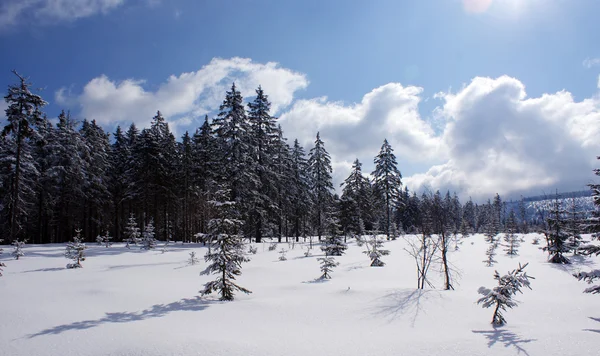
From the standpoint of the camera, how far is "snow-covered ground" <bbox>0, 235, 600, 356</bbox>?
6.07 meters

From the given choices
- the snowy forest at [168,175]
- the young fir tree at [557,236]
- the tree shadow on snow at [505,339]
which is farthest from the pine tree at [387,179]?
the tree shadow on snow at [505,339]

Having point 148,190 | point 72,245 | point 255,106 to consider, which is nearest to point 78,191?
point 148,190

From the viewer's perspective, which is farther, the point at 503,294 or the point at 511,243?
the point at 511,243

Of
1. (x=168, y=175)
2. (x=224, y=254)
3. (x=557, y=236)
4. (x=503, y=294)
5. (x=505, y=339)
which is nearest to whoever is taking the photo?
(x=505, y=339)

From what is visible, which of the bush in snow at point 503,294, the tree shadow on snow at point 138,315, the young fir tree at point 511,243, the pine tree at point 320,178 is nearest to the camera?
the tree shadow on snow at point 138,315

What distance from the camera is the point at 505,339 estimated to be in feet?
21.0

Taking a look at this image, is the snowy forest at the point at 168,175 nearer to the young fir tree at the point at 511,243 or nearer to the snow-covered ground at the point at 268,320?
the young fir tree at the point at 511,243

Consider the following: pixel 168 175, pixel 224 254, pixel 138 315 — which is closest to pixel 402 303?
pixel 224 254

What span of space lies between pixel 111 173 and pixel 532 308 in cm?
4420

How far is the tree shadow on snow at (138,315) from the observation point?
7.34 m

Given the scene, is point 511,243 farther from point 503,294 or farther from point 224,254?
point 224,254

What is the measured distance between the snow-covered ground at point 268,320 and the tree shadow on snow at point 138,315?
0.11 ft

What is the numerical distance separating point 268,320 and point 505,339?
5.68 meters

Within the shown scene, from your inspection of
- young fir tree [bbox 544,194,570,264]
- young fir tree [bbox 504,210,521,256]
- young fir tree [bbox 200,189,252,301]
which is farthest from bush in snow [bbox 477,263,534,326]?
young fir tree [bbox 504,210,521,256]
